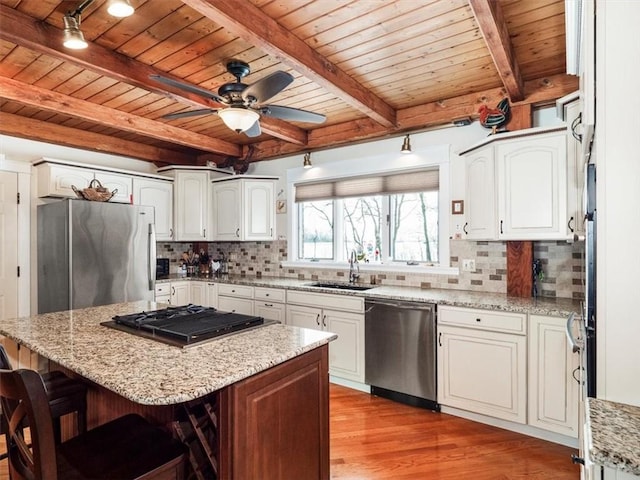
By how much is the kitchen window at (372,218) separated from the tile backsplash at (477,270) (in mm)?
191

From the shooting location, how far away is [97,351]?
1.48 meters

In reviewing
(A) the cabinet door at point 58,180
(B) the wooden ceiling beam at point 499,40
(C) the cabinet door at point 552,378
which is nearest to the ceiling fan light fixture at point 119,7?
(B) the wooden ceiling beam at point 499,40

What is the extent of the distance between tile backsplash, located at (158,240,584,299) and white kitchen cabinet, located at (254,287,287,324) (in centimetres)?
58

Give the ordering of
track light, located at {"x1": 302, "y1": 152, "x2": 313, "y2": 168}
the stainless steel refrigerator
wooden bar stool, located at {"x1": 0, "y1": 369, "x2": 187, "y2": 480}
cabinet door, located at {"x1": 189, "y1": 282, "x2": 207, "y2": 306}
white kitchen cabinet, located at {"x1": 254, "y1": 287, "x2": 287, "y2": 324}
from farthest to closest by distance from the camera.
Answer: cabinet door, located at {"x1": 189, "y1": 282, "x2": 207, "y2": 306} < track light, located at {"x1": 302, "y1": 152, "x2": 313, "y2": 168} < white kitchen cabinet, located at {"x1": 254, "y1": 287, "x2": 287, "y2": 324} < the stainless steel refrigerator < wooden bar stool, located at {"x1": 0, "y1": 369, "x2": 187, "y2": 480}

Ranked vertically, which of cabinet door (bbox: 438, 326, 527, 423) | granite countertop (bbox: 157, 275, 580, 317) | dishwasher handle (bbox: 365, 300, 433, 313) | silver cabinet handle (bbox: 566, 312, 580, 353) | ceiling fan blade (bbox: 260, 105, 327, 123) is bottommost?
cabinet door (bbox: 438, 326, 527, 423)

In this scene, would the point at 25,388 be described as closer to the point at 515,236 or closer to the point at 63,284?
the point at 63,284

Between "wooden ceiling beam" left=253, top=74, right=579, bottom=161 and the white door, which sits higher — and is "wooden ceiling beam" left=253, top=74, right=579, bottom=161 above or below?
above

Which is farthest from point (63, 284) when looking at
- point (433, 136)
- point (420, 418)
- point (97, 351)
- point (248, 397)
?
point (433, 136)

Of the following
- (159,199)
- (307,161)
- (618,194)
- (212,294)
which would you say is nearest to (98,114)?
(159,199)

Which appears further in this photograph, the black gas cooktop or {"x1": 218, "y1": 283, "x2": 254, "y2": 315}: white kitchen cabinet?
{"x1": 218, "y1": 283, "x2": 254, "y2": 315}: white kitchen cabinet

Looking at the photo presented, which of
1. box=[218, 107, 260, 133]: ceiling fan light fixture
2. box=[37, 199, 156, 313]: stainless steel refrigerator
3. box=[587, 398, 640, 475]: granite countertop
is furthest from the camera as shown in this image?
box=[37, 199, 156, 313]: stainless steel refrigerator

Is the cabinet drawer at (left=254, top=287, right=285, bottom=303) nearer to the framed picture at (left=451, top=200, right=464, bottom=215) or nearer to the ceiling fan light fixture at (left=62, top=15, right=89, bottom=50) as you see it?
the framed picture at (left=451, top=200, right=464, bottom=215)

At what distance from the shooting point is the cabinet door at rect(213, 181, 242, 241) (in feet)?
14.6

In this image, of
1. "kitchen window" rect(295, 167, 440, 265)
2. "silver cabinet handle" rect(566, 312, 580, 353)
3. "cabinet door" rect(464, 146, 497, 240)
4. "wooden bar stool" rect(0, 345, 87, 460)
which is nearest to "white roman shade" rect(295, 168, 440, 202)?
"kitchen window" rect(295, 167, 440, 265)
